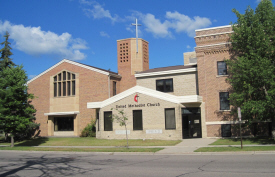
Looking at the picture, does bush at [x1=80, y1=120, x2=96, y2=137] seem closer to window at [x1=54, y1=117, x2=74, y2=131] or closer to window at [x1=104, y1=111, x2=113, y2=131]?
window at [x1=54, y1=117, x2=74, y2=131]

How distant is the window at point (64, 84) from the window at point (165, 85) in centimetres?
1177

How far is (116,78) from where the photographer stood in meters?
36.3

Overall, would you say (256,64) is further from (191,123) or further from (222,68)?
(191,123)

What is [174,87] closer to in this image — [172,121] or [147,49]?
[172,121]

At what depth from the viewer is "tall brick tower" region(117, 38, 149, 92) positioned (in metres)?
37.2

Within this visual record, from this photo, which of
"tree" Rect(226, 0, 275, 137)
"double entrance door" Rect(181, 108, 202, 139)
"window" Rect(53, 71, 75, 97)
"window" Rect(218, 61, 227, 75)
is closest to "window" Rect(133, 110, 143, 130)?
"double entrance door" Rect(181, 108, 202, 139)

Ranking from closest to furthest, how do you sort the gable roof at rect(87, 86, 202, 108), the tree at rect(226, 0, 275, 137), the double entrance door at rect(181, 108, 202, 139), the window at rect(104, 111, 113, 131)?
the tree at rect(226, 0, 275, 137)
the gable roof at rect(87, 86, 202, 108)
the double entrance door at rect(181, 108, 202, 139)
the window at rect(104, 111, 113, 131)

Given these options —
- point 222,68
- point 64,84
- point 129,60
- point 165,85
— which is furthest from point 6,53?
point 222,68

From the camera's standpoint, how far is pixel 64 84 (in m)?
36.8

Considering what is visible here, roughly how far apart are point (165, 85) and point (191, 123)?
6.06 metres

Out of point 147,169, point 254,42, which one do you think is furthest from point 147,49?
point 147,169

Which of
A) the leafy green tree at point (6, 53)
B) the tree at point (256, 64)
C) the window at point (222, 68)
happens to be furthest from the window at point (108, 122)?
the leafy green tree at point (6, 53)

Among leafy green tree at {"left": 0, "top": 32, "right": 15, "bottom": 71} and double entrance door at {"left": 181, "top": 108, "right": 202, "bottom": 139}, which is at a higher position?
leafy green tree at {"left": 0, "top": 32, "right": 15, "bottom": 71}

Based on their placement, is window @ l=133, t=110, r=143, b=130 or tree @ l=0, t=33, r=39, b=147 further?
window @ l=133, t=110, r=143, b=130
